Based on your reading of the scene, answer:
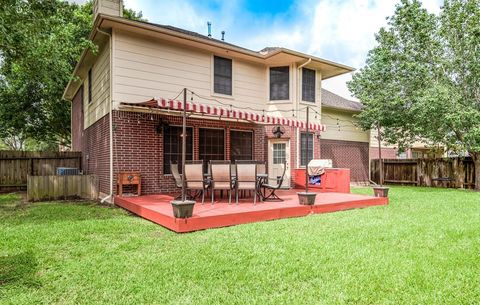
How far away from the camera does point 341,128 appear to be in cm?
1786

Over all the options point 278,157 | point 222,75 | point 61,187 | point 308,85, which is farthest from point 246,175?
point 308,85

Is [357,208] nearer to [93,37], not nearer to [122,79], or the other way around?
[122,79]

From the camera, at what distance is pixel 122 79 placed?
9156mm

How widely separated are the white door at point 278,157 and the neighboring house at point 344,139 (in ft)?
15.2

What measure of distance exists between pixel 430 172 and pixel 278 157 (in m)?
9.86

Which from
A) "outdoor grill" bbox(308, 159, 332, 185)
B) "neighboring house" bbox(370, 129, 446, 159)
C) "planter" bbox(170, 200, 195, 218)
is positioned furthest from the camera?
"neighboring house" bbox(370, 129, 446, 159)

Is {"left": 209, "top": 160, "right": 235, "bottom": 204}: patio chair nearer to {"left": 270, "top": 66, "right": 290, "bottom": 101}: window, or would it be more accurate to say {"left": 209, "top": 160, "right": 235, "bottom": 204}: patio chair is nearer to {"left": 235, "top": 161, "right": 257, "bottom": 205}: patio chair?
{"left": 235, "top": 161, "right": 257, "bottom": 205}: patio chair

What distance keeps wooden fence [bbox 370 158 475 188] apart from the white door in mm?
9094

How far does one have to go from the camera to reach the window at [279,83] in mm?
12445

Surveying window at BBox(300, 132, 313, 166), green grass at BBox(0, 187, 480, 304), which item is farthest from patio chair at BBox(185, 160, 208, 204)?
window at BBox(300, 132, 313, 166)

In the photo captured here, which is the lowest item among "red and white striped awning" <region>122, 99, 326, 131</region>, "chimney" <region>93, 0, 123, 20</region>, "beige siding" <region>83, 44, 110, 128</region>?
"red and white striped awning" <region>122, 99, 326, 131</region>

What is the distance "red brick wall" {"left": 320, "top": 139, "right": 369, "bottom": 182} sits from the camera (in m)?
16.8

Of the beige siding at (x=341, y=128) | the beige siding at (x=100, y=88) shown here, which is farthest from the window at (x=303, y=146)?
the beige siding at (x=100, y=88)

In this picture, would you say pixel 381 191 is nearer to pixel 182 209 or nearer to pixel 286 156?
pixel 286 156
